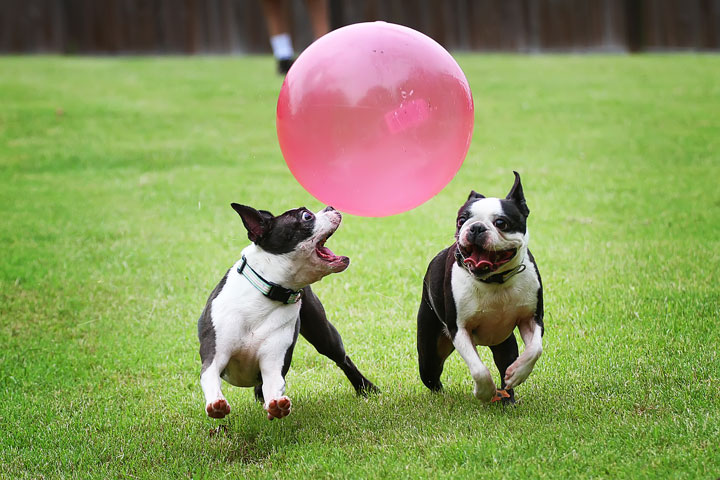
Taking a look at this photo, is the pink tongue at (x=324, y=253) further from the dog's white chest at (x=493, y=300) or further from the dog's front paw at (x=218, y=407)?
the dog's front paw at (x=218, y=407)

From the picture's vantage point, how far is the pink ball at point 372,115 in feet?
14.3

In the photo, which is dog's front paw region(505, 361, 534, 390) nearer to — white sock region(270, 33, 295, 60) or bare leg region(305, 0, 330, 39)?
bare leg region(305, 0, 330, 39)

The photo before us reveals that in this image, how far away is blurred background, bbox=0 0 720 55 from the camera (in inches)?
704

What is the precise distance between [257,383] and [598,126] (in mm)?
9121

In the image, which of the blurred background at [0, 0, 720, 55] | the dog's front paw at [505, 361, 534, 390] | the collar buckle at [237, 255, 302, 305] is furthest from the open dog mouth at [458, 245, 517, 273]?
the blurred background at [0, 0, 720, 55]

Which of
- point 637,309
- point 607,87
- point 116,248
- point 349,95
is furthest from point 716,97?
point 349,95

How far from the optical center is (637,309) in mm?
6184

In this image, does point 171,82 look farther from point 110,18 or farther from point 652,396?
point 652,396

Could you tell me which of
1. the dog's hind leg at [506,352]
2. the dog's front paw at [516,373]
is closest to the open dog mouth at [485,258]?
the dog's front paw at [516,373]

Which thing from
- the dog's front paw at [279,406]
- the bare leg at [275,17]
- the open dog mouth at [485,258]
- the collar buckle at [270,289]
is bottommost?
the dog's front paw at [279,406]

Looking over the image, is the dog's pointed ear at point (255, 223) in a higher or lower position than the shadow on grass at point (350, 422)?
higher

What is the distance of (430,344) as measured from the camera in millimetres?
4871

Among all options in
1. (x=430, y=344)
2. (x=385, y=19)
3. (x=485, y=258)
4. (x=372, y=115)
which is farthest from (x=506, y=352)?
(x=385, y=19)

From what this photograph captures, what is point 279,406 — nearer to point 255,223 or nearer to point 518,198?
point 255,223
